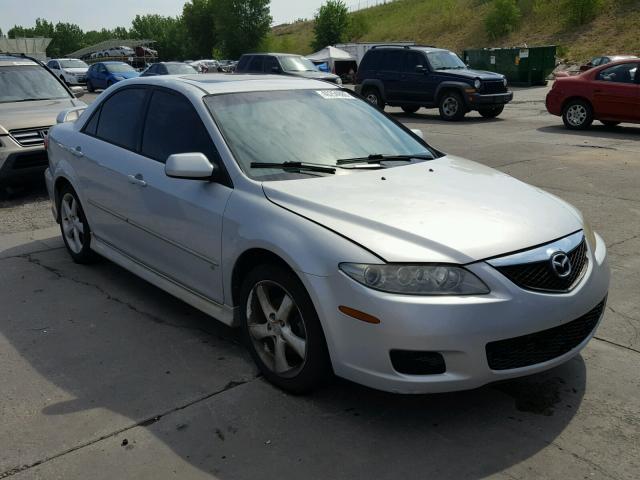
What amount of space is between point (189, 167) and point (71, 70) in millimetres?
37071

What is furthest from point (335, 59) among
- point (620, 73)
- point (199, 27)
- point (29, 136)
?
point (199, 27)

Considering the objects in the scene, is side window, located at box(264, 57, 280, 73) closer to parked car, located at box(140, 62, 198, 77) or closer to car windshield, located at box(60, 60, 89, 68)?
parked car, located at box(140, 62, 198, 77)

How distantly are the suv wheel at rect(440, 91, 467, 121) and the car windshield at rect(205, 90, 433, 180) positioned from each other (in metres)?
13.6

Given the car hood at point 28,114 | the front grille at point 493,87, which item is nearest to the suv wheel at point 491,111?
the front grille at point 493,87

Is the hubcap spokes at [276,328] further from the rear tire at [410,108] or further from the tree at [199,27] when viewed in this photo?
→ the tree at [199,27]

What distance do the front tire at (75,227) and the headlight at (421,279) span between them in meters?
3.31

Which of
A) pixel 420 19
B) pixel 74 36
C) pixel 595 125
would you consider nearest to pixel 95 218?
pixel 595 125

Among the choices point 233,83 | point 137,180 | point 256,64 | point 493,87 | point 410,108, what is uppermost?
point 233,83

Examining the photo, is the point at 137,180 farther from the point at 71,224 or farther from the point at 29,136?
the point at 29,136

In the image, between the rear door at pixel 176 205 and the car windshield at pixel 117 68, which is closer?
the rear door at pixel 176 205

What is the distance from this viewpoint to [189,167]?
12.5 ft

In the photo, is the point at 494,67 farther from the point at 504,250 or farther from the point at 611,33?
the point at 504,250

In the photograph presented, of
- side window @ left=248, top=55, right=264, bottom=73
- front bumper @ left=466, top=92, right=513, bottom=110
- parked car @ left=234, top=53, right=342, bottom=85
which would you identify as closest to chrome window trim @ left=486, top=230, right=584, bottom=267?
front bumper @ left=466, top=92, right=513, bottom=110

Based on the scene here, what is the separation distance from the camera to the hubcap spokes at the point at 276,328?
343cm
